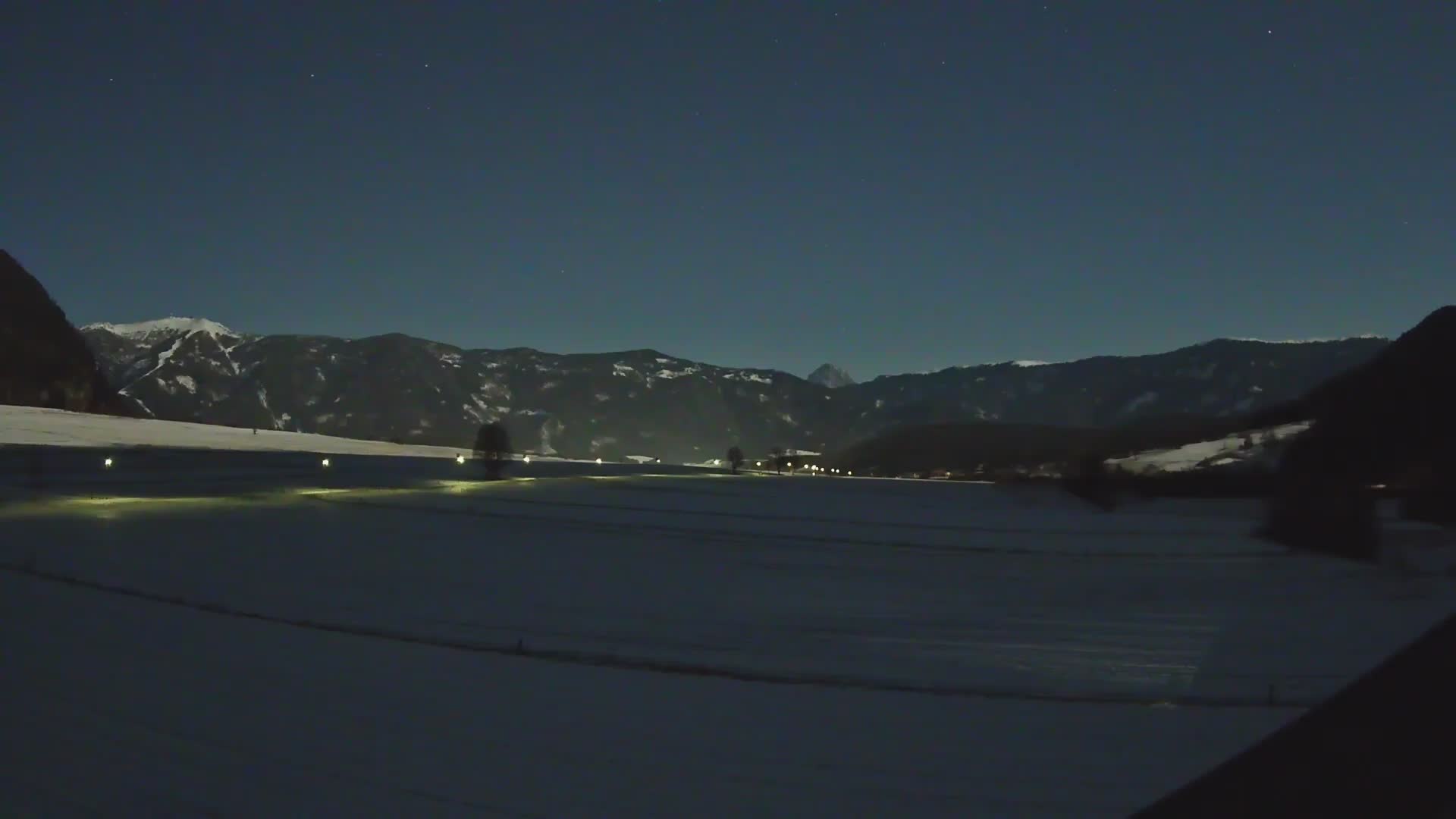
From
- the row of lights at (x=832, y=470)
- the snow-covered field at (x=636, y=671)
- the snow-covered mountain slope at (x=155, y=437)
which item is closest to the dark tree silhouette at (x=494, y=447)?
the snow-covered mountain slope at (x=155, y=437)

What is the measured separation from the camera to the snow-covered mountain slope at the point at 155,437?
86562mm

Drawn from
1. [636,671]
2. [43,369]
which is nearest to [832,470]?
[43,369]

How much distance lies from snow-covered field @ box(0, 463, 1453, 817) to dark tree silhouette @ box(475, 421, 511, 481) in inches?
1982

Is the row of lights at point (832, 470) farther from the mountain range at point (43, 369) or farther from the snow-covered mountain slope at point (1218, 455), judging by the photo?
the mountain range at point (43, 369)

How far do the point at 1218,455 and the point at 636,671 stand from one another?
55.5 m

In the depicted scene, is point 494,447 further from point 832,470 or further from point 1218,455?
point 832,470

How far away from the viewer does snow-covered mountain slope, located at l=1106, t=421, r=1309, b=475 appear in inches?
1645

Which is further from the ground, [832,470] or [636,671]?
[636,671]

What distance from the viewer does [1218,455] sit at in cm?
5875

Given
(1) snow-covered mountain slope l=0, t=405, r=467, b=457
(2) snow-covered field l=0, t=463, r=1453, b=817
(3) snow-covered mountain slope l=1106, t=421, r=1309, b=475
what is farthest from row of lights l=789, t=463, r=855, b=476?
(2) snow-covered field l=0, t=463, r=1453, b=817

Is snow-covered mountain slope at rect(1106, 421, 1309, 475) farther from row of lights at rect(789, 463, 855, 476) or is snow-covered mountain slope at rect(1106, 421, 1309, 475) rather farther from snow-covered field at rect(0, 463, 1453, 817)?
row of lights at rect(789, 463, 855, 476)

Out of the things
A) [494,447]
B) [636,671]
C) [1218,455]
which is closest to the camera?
[636,671]

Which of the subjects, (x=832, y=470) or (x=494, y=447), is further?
(x=832, y=470)

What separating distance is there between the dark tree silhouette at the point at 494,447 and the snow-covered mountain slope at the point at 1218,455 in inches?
1886
